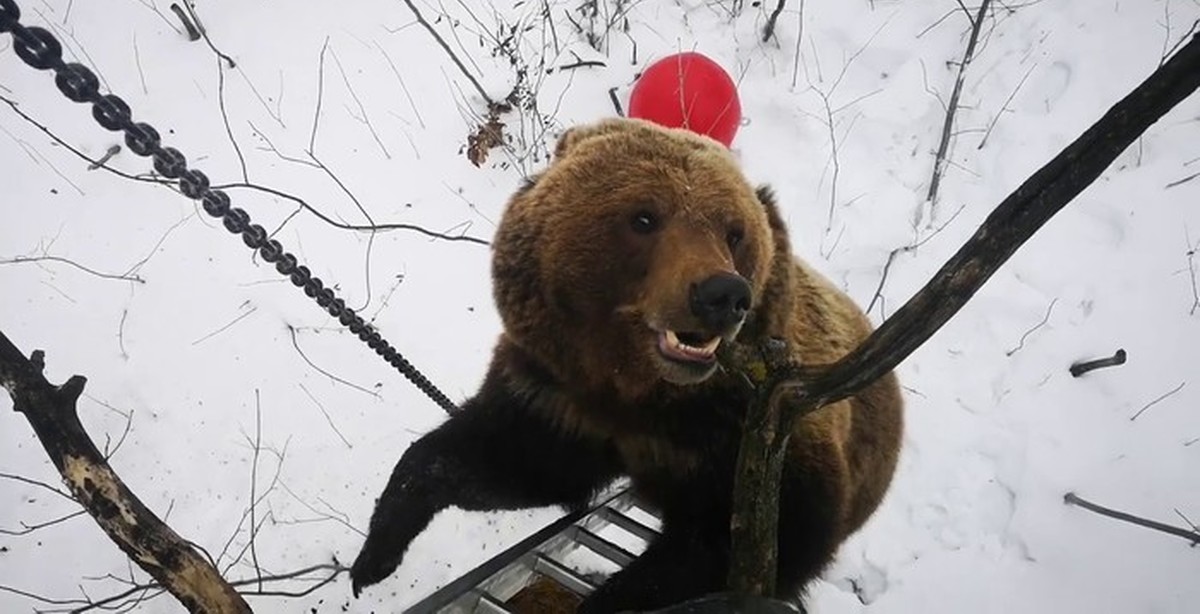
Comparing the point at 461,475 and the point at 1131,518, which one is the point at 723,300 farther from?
the point at 1131,518

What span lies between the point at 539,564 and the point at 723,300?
5.02 ft

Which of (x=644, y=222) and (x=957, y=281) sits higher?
(x=644, y=222)

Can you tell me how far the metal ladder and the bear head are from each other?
0.69 metres

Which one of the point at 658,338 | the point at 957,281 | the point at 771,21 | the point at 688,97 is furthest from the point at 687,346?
the point at 771,21

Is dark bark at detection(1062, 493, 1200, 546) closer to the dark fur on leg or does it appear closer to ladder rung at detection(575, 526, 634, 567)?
ladder rung at detection(575, 526, 634, 567)

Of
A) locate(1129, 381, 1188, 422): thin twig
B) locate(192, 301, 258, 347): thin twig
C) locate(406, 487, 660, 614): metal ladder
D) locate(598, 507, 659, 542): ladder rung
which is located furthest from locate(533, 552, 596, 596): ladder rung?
locate(1129, 381, 1188, 422): thin twig

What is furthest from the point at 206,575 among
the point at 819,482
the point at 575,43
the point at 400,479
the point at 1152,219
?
the point at 1152,219

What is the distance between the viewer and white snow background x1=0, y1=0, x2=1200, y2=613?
374 cm

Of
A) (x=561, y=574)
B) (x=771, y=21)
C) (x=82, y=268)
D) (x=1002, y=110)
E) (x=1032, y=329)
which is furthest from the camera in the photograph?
(x=771, y=21)

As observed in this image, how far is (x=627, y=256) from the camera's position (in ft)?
6.08

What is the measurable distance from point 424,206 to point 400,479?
8.39 ft

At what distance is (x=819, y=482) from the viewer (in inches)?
82.1

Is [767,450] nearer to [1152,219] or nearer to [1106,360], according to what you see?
[1106,360]

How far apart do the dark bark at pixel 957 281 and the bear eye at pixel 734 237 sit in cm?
51
